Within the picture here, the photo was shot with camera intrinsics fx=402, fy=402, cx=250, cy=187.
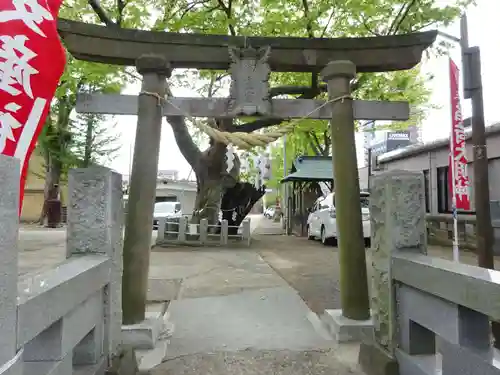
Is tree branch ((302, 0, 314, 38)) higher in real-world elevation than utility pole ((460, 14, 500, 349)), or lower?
higher

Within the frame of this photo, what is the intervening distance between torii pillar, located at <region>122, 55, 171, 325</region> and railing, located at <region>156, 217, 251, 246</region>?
30.7 ft

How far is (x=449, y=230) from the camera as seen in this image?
13688 mm

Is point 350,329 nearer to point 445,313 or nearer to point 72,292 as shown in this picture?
point 445,313

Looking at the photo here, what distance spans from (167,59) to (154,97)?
0.50 metres

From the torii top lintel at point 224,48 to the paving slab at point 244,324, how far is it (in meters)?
3.12

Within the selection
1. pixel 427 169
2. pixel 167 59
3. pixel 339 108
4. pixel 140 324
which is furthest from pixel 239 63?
pixel 427 169

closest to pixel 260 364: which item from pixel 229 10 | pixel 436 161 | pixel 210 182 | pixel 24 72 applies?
pixel 24 72

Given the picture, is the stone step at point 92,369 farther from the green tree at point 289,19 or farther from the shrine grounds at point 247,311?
the green tree at point 289,19

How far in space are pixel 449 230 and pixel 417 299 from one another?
12.3 metres

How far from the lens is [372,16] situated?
8.93 metres

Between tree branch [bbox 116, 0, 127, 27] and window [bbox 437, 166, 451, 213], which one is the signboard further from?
tree branch [bbox 116, 0, 127, 27]

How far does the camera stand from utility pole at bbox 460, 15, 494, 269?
17.6 feet

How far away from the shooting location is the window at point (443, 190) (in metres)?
15.3

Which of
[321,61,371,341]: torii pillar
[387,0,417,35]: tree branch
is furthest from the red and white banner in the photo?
[387,0,417,35]: tree branch
